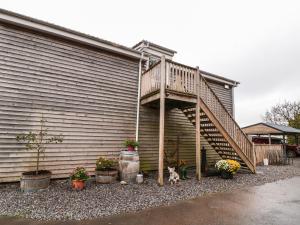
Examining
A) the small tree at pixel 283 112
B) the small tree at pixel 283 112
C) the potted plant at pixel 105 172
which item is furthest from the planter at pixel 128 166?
the small tree at pixel 283 112

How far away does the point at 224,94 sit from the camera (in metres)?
11.3

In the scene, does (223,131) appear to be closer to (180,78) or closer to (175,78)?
(180,78)

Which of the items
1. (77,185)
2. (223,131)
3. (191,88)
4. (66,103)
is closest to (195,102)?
(191,88)

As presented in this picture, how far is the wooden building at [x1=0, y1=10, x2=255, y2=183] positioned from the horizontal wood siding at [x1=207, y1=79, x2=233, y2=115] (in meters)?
3.05

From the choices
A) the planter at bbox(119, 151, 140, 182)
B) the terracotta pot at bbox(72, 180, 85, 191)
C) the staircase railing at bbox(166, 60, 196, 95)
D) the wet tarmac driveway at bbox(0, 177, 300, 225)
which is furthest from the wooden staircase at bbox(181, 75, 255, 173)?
the terracotta pot at bbox(72, 180, 85, 191)

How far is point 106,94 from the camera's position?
740 centimetres

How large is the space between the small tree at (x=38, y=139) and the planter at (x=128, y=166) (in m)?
2.05

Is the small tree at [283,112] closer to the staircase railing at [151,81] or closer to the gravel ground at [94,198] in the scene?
the gravel ground at [94,198]

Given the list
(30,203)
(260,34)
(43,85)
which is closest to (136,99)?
(43,85)

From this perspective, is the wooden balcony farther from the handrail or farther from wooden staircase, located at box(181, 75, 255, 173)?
wooden staircase, located at box(181, 75, 255, 173)

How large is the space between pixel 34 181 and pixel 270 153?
1271 centimetres

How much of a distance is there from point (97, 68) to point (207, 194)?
554cm

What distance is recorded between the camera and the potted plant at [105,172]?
6309 mm

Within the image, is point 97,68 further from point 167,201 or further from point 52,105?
point 167,201
